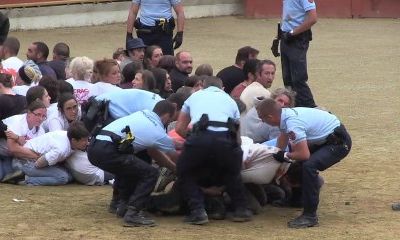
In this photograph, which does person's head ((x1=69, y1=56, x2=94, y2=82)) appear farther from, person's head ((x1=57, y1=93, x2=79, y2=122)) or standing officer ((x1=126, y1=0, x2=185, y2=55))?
standing officer ((x1=126, y1=0, x2=185, y2=55))

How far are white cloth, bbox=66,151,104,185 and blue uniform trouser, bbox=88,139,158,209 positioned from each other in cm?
124

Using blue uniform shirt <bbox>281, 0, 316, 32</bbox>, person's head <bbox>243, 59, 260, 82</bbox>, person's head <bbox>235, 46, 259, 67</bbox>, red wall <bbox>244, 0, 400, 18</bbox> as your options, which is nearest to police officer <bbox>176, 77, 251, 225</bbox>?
person's head <bbox>243, 59, 260, 82</bbox>

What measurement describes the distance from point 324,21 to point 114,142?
1635 cm

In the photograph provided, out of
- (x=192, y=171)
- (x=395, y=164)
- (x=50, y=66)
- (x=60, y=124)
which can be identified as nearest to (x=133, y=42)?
(x=50, y=66)

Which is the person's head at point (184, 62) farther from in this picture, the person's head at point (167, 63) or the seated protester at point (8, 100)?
the seated protester at point (8, 100)

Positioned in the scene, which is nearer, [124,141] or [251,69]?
[124,141]

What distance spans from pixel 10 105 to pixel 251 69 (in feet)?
7.59

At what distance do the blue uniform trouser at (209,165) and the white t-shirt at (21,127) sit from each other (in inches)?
78.9

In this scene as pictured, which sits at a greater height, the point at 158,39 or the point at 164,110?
the point at 164,110

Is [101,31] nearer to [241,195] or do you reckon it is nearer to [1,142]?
[1,142]

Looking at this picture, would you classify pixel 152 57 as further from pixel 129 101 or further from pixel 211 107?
pixel 211 107

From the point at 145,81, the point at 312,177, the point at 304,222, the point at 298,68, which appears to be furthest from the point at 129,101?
the point at 298,68

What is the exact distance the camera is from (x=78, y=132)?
8836mm

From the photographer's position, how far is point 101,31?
21.9 meters
